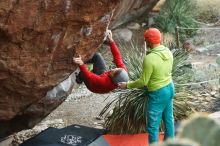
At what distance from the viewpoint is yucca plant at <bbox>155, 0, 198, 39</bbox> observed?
1544 cm

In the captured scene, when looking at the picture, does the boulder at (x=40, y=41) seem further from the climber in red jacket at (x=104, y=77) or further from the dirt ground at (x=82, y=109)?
the dirt ground at (x=82, y=109)

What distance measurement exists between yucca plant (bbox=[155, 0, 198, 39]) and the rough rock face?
388 inches

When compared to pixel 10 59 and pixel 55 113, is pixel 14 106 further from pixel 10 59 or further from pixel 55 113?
pixel 55 113

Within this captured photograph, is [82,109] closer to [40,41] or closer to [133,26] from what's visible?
[40,41]

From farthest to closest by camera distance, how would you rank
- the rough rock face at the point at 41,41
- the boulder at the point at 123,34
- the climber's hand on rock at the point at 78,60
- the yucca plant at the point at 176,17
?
the yucca plant at the point at 176,17
the boulder at the point at 123,34
the climber's hand on rock at the point at 78,60
the rough rock face at the point at 41,41

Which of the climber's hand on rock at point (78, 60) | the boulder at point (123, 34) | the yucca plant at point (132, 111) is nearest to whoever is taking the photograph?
the climber's hand on rock at point (78, 60)

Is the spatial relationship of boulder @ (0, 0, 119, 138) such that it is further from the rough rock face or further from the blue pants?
→ the blue pants

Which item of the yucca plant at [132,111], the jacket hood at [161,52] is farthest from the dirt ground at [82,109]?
the jacket hood at [161,52]

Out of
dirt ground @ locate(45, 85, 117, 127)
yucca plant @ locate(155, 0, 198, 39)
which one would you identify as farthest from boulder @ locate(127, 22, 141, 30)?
dirt ground @ locate(45, 85, 117, 127)

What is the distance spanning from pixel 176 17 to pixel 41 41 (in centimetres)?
1117

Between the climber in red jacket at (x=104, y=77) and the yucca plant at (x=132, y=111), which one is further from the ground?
the climber in red jacket at (x=104, y=77)

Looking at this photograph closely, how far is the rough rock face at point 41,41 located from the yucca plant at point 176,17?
9.85 m

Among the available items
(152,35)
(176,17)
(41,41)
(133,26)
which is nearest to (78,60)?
(41,41)

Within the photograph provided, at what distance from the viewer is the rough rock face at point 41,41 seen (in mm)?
5004
